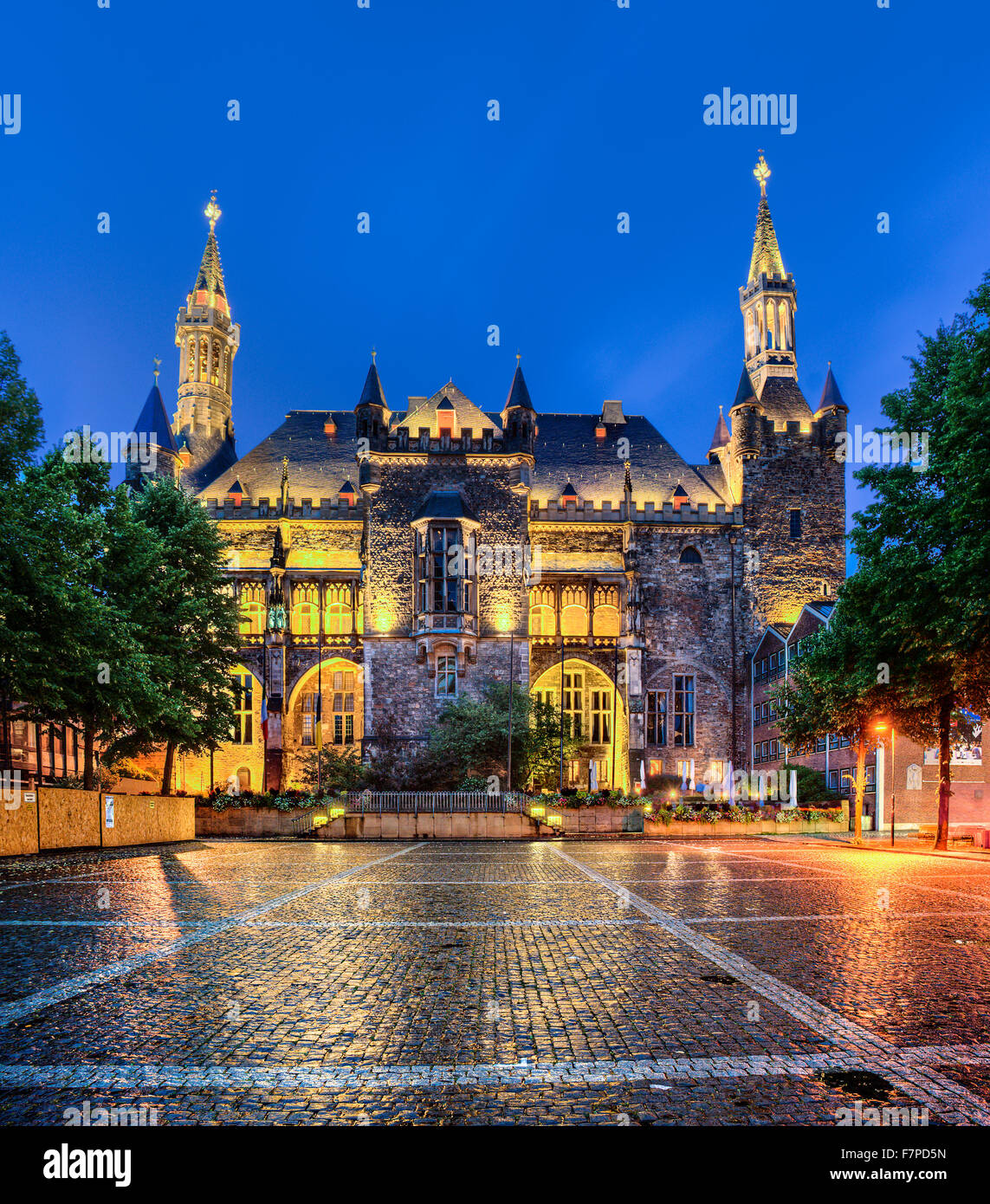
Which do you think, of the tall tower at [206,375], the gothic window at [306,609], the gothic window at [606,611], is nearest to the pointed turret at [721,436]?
the gothic window at [606,611]

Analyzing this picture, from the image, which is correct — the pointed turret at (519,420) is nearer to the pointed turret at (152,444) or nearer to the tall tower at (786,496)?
the tall tower at (786,496)

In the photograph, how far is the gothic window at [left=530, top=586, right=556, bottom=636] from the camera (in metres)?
51.6

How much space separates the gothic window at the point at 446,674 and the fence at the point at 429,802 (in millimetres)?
8430

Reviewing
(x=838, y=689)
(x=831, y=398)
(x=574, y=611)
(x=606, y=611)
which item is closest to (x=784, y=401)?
(x=831, y=398)

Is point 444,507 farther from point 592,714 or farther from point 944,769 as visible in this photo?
point 944,769

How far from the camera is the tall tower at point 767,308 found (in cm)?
5803

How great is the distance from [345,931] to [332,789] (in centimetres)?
3326

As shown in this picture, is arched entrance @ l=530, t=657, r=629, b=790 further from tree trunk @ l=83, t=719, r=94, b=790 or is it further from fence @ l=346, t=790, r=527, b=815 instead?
tree trunk @ l=83, t=719, r=94, b=790

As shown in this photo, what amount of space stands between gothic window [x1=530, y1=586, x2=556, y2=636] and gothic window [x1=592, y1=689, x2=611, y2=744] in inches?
161

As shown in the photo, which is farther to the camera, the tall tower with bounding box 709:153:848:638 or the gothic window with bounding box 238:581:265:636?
the tall tower with bounding box 709:153:848:638

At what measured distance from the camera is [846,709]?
2680cm

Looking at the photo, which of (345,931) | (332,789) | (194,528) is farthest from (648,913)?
(332,789)

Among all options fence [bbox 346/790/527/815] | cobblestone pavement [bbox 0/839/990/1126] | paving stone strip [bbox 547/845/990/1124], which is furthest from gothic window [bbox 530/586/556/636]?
paving stone strip [bbox 547/845/990/1124]

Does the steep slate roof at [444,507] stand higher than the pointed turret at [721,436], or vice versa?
the pointed turret at [721,436]
